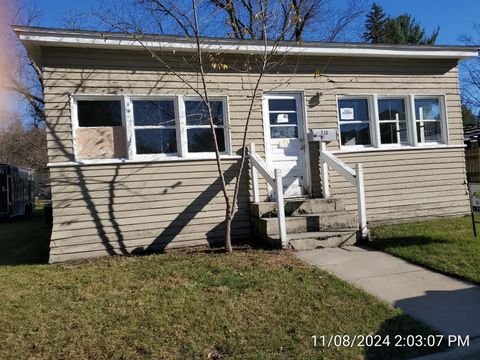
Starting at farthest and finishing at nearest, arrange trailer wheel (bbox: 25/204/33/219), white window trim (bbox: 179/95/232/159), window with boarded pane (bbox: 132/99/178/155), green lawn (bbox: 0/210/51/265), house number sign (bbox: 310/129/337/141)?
trailer wheel (bbox: 25/204/33/219) < house number sign (bbox: 310/129/337/141) < white window trim (bbox: 179/95/232/159) < window with boarded pane (bbox: 132/99/178/155) < green lawn (bbox: 0/210/51/265)

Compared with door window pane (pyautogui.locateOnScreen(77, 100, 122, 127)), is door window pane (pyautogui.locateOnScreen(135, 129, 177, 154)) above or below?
below

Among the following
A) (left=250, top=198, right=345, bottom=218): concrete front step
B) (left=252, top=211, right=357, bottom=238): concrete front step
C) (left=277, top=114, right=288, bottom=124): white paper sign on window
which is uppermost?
(left=277, top=114, right=288, bottom=124): white paper sign on window

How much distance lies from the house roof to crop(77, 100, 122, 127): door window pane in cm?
100

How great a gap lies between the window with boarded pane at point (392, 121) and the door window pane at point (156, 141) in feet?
15.6

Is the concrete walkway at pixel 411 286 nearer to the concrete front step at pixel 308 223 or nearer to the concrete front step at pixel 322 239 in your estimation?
the concrete front step at pixel 322 239

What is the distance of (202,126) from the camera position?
8.45 meters

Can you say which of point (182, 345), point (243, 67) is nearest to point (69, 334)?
point (182, 345)

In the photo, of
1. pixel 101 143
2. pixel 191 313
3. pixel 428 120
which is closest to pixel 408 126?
pixel 428 120

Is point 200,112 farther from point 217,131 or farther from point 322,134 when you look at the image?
point 322,134

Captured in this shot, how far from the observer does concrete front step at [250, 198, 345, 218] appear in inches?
320

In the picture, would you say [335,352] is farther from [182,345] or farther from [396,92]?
[396,92]

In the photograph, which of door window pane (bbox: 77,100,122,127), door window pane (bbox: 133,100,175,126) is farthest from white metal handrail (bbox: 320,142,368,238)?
door window pane (bbox: 77,100,122,127)

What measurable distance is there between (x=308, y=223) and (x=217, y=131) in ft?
8.46

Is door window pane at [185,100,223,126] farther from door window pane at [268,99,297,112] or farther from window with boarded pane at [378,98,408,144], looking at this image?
window with boarded pane at [378,98,408,144]
